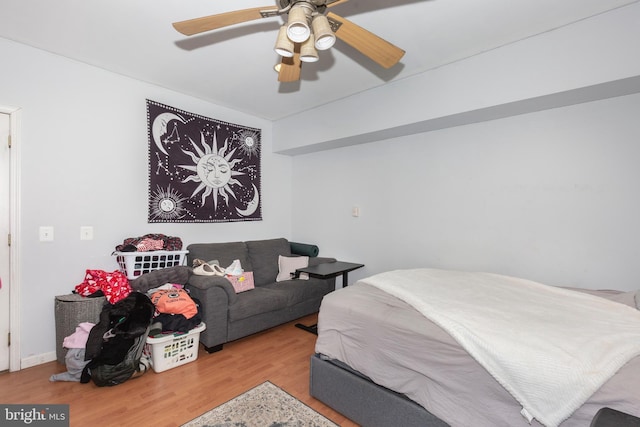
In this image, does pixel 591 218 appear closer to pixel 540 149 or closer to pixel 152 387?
pixel 540 149

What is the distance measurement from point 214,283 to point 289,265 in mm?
1233

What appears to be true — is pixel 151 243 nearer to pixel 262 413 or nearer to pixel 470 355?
pixel 262 413

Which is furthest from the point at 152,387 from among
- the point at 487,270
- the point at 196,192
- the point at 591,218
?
the point at 591,218

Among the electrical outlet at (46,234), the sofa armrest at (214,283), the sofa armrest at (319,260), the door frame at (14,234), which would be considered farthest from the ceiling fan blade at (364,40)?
the electrical outlet at (46,234)

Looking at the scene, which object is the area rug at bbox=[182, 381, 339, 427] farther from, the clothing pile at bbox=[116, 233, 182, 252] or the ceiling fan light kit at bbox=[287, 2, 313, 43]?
the ceiling fan light kit at bbox=[287, 2, 313, 43]

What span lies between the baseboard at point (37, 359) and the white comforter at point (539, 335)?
115 inches

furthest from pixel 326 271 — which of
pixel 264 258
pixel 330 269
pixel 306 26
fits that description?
pixel 306 26

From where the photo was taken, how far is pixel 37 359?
246 centimetres

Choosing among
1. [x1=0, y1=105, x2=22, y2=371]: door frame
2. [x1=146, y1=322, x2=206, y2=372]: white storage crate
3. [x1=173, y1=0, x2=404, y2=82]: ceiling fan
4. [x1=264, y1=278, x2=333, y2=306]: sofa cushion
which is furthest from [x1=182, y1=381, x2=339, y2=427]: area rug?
[x1=173, y1=0, x2=404, y2=82]: ceiling fan

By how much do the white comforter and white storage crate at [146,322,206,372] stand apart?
174cm

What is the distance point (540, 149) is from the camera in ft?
8.36

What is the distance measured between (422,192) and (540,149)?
109cm

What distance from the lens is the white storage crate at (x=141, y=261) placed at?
267 centimetres

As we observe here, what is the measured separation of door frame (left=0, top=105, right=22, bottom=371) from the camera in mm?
2354
